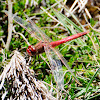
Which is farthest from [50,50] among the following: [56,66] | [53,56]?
[56,66]

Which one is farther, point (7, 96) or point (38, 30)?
point (38, 30)

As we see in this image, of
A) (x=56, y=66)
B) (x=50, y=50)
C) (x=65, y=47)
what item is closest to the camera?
(x=56, y=66)

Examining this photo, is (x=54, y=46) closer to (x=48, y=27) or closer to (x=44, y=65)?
(x=44, y=65)

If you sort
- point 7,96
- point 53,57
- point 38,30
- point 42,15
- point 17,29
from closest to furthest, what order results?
point 7,96, point 53,57, point 38,30, point 17,29, point 42,15

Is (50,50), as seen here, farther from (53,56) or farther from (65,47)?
(65,47)

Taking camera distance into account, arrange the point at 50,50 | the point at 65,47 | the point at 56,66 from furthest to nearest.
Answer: the point at 65,47
the point at 50,50
the point at 56,66

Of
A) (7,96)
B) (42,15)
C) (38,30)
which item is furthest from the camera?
(42,15)

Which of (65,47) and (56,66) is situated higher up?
(65,47)

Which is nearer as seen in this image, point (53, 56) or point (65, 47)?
point (53, 56)

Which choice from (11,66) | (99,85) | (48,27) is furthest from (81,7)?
(11,66)

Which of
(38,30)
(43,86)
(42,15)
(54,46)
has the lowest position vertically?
(43,86)

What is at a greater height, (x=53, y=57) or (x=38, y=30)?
(x=38, y=30)
